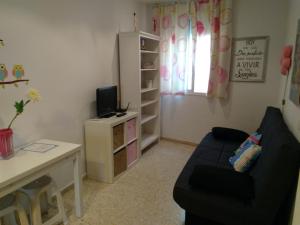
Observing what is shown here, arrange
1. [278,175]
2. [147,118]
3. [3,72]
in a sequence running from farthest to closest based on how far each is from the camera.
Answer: [147,118], [3,72], [278,175]

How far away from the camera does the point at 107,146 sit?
2.73 metres

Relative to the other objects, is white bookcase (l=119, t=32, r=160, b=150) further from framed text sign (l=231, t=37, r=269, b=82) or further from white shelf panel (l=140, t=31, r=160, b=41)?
framed text sign (l=231, t=37, r=269, b=82)

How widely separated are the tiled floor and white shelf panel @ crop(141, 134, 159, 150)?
34 cm

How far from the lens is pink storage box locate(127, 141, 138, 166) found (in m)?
3.23

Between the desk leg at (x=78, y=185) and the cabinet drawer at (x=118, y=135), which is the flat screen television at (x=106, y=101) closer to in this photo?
the cabinet drawer at (x=118, y=135)

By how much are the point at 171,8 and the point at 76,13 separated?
1.86 meters

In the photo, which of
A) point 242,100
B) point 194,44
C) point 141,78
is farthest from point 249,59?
point 141,78

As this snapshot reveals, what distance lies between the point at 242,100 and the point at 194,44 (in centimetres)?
124

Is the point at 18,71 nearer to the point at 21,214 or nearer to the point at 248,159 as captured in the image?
the point at 21,214

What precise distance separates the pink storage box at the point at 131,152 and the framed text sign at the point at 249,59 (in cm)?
200

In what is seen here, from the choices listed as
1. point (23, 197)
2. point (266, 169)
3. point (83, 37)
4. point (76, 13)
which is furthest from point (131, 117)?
point (266, 169)

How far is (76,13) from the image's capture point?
2.56m

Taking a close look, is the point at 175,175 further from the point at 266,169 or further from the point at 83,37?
the point at 83,37

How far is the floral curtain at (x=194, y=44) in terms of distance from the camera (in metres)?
3.46
